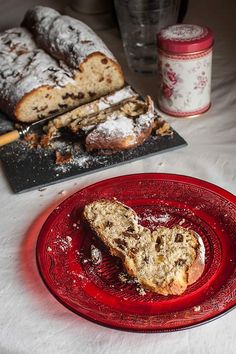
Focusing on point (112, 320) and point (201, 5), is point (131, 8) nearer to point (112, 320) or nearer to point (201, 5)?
point (201, 5)

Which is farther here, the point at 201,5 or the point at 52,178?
the point at 201,5

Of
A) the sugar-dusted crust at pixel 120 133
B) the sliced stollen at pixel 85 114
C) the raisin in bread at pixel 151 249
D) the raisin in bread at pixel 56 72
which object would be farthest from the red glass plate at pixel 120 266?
the raisin in bread at pixel 56 72

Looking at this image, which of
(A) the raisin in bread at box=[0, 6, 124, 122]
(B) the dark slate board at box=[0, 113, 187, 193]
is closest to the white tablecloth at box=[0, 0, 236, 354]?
(B) the dark slate board at box=[0, 113, 187, 193]

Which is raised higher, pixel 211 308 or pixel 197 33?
pixel 197 33

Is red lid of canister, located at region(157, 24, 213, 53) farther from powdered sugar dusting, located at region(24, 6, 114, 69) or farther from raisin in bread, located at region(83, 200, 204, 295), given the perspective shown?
raisin in bread, located at region(83, 200, 204, 295)

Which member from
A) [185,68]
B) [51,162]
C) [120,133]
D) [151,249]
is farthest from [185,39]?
[151,249]

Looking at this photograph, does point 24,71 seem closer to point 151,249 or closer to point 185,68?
point 185,68

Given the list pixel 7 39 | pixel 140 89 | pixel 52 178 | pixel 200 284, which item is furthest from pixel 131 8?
pixel 200 284
